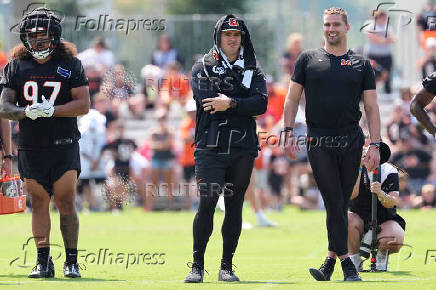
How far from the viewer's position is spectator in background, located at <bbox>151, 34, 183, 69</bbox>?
2666 centimetres

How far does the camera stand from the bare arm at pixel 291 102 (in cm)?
1088

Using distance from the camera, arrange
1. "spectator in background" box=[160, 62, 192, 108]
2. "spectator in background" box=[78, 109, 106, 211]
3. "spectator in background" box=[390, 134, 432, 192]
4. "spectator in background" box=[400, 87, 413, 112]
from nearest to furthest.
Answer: "spectator in background" box=[78, 109, 106, 211], "spectator in background" box=[390, 134, 432, 192], "spectator in background" box=[400, 87, 413, 112], "spectator in background" box=[160, 62, 192, 108]

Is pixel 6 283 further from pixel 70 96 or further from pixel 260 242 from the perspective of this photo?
pixel 260 242

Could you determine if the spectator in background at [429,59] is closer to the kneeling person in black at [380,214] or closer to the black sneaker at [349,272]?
the kneeling person in black at [380,214]

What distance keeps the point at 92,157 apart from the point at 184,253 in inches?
356

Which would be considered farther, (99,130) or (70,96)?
(99,130)

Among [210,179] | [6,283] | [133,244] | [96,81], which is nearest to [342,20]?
[210,179]

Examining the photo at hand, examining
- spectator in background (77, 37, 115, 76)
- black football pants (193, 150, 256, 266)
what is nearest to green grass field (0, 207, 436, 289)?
black football pants (193, 150, 256, 266)

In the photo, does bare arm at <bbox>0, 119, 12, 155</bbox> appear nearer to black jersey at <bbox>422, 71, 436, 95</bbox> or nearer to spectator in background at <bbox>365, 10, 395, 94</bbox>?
black jersey at <bbox>422, 71, 436, 95</bbox>

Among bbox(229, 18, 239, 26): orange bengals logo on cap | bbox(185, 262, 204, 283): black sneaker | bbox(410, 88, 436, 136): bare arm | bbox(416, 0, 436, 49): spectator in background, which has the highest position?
bbox(416, 0, 436, 49): spectator in background

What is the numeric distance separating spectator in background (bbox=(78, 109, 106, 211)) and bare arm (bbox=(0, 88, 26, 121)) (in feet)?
38.5

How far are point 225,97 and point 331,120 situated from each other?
105cm

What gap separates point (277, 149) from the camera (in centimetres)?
2400

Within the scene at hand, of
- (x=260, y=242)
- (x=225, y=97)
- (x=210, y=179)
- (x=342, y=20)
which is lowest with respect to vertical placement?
(x=260, y=242)
